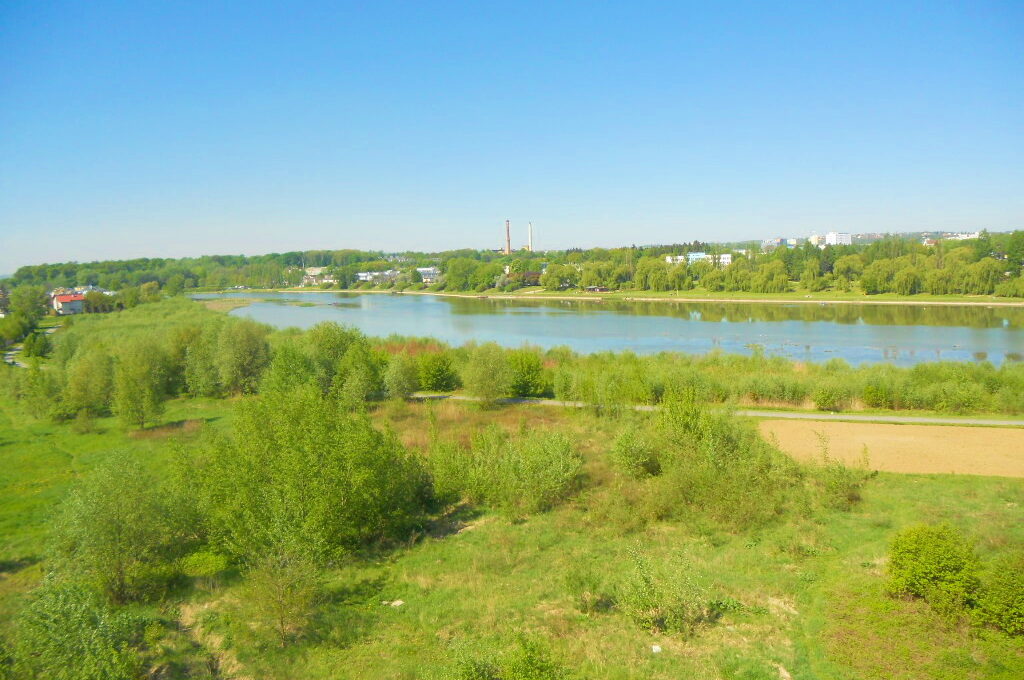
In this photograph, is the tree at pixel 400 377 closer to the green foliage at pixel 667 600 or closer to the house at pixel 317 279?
the green foliage at pixel 667 600

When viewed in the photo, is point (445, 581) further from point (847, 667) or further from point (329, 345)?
point (329, 345)

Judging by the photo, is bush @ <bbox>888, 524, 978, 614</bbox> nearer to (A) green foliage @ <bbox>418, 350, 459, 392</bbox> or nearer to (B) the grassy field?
(B) the grassy field

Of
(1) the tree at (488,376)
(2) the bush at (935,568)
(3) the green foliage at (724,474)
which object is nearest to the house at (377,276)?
(1) the tree at (488,376)

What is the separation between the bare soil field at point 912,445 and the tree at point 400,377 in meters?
13.6

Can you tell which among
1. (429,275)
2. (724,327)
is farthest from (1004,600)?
(429,275)

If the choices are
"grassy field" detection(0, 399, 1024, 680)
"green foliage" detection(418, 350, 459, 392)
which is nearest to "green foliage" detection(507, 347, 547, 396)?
"green foliage" detection(418, 350, 459, 392)

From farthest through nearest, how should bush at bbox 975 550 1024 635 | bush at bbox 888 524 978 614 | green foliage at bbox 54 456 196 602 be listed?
green foliage at bbox 54 456 196 602 < bush at bbox 888 524 978 614 < bush at bbox 975 550 1024 635

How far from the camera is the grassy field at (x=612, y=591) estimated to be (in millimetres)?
6812

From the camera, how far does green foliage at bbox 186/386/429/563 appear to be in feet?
33.2

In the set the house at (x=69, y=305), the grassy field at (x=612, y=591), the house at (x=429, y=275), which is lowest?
the grassy field at (x=612, y=591)

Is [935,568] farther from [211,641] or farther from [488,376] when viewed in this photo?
[488,376]

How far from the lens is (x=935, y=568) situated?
743 centimetres

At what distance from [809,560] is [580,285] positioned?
7607 cm

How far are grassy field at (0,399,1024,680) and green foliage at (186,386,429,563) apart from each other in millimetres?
662
